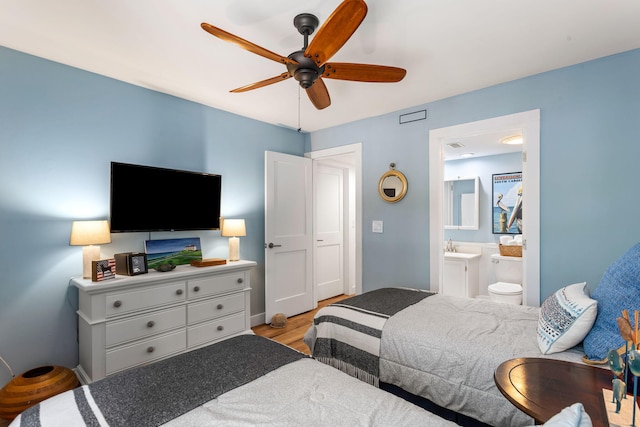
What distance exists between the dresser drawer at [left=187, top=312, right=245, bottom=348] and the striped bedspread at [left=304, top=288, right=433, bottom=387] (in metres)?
1.04

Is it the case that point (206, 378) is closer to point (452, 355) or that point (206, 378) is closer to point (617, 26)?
point (452, 355)

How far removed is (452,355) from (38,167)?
3077 millimetres

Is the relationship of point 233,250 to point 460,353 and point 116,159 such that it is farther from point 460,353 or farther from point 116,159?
point 460,353

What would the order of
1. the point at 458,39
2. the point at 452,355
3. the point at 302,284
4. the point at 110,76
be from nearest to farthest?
the point at 452,355, the point at 458,39, the point at 110,76, the point at 302,284

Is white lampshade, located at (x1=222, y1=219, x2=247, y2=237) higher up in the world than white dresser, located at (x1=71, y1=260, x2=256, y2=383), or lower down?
higher up

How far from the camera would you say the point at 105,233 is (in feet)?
7.84

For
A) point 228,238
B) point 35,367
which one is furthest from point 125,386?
point 228,238

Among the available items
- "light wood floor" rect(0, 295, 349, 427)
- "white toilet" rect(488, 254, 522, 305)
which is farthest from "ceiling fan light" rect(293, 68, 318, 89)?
"white toilet" rect(488, 254, 522, 305)

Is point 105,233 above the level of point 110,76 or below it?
below

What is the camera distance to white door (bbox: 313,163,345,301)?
4.74 m

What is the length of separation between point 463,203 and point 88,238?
4714 millimetres

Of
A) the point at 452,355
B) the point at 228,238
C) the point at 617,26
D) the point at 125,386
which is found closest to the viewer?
the point at 125,386

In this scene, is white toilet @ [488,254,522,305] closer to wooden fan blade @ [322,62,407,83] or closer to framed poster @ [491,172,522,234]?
framed poster @ [491,172,522,234]

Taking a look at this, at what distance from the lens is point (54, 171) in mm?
2361
